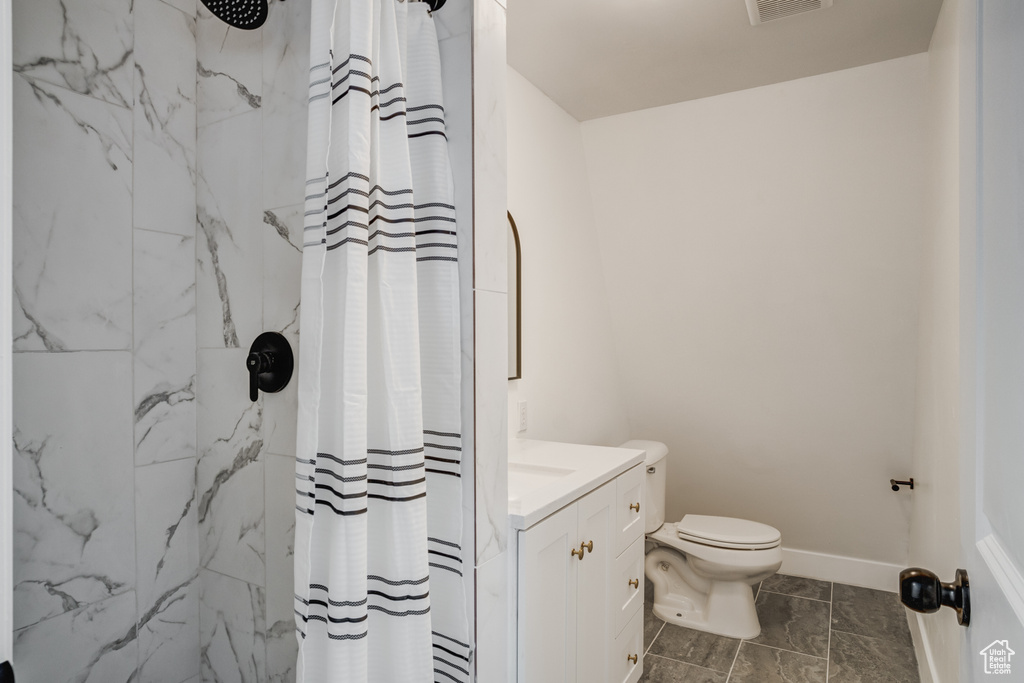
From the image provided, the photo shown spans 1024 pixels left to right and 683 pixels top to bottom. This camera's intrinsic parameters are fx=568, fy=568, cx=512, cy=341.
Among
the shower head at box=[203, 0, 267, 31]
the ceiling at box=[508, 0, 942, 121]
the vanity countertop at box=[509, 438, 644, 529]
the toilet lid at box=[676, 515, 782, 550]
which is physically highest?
the ceiling at box=[508, 0, 942, 121]

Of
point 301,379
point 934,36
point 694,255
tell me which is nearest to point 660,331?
point 694,255

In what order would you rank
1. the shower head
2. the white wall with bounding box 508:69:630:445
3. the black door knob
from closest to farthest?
the black door knob → the shower head → the white wall with bounding box 508:69:630:445

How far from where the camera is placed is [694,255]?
277 cm

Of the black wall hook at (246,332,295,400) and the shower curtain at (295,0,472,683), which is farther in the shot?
the black wall hook at (246,332,295,400)

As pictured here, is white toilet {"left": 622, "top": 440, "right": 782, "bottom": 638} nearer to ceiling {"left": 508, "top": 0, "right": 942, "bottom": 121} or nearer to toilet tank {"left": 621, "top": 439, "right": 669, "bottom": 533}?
toilet tank {"left": 621, "top": 439, "right": 669, "bottom": 533}

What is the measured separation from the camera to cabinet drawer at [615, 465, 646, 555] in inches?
70.6

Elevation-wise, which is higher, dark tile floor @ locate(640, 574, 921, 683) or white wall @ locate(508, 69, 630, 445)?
white wall @ locate(508, 69, 630, 445)

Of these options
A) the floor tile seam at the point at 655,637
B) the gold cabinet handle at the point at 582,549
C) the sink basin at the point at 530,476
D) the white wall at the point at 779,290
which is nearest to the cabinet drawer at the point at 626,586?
the gold cabinet handle at the point at 582,549

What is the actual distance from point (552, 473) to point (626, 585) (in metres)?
0.47

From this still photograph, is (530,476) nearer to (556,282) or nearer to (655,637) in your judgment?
(556,282)

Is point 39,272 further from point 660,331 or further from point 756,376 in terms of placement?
point 756,376

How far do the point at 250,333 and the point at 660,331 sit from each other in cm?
221

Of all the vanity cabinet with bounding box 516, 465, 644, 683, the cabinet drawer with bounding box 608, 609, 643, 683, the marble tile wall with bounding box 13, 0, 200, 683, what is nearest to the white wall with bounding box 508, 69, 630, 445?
the vanity cabinet with bounding box 516, 465, 644, 683

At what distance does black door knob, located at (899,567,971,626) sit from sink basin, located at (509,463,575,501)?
968mm
